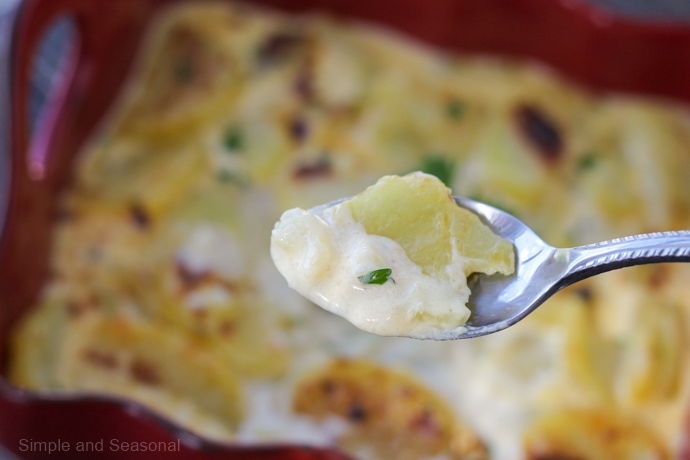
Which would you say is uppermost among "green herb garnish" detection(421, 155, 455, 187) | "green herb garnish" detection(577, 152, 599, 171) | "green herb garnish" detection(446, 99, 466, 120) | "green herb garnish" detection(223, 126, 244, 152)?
"green herb garnish" detection(577, 152, 599, 171)

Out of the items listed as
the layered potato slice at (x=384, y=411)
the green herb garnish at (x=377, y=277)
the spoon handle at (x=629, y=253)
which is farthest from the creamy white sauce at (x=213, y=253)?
the spoon handle at (x=629, y=253)

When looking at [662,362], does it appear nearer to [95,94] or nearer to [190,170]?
[190,170]

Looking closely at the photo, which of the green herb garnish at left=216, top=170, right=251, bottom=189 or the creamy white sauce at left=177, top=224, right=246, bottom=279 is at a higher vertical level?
the green herb garnish at left=216, top=170, right=251, bottom=189

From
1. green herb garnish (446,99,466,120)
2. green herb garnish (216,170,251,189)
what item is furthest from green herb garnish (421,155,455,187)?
green herb garnish (216,170,251,189)

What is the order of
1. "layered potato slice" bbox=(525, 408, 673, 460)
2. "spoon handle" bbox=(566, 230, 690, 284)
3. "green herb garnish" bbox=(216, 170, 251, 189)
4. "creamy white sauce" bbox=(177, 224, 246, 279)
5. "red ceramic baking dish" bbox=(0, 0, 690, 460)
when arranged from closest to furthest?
"spoon handle" bbox=(566, 230, 690, 284), "layered potato slice" bbox=(525, 408, 673, 460), "red ceramic baking dish" bbox=(0, 0, 690, 460), "creamy white sauce" bbox=(177, 224, 246, 279), "green herb garnish" bbox=(216, 170, 251, 189)

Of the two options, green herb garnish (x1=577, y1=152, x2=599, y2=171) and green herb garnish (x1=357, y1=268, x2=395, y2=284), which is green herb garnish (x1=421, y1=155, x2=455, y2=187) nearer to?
green herb garnish (x1=577, y1=152, x2=599, y2=171)

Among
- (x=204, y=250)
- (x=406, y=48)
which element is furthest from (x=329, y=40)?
(x=204, y=250)
